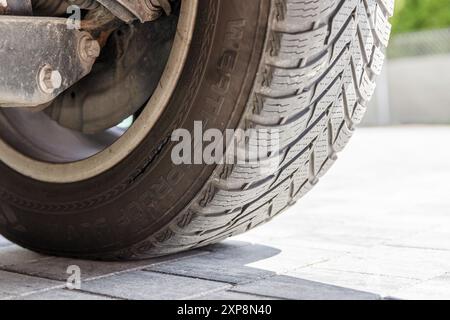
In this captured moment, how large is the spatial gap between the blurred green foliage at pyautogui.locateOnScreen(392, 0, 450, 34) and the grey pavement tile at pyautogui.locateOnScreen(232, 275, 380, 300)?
654 inches

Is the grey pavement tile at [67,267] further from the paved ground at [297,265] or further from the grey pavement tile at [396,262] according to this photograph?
the grey pavement tile at [396,262]

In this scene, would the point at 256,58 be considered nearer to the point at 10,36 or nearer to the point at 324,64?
the point at 324,64

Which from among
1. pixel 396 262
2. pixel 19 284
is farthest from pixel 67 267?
pixel 396 262

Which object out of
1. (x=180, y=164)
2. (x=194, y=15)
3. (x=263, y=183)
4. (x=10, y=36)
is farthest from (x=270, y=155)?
(x=10, y=36)

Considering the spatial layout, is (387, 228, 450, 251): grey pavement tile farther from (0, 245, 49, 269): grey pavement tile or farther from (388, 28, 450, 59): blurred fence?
(388, 28, 450, 59): blurred fence

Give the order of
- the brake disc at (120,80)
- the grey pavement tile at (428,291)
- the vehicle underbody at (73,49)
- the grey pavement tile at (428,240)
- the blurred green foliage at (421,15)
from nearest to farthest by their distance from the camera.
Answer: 1. the grey pavement tile at (428,291)
2. the vehicle underbody at (73,49)
3. the brake disc at (120,80)
4. the grey pavement tile at (428,240)
5. the blurred green foliage at (421,15)

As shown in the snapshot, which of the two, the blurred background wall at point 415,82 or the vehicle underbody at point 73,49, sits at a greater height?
the blurred background wall at point 415,82

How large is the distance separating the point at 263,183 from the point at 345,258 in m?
0.39

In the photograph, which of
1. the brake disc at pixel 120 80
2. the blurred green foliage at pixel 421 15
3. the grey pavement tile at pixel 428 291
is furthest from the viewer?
the blurred green foliage at pixel 421 15

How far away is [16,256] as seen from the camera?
6.13ft

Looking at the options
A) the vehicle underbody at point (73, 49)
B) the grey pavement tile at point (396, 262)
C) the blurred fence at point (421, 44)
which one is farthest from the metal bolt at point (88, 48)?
the blurred fence at point (421, 44)

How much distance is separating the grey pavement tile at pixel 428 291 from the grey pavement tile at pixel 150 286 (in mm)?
342

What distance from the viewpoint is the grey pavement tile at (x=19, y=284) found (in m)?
1.49

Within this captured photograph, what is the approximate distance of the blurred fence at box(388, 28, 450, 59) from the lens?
14.6 metres
